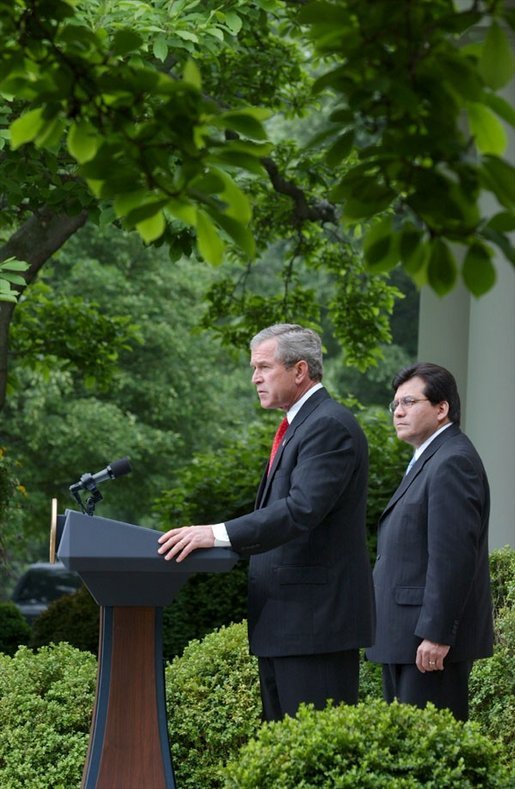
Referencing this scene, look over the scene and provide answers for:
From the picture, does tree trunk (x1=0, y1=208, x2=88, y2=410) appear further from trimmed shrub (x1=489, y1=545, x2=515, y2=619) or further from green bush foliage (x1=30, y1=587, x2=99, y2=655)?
trimmed shrub (x1=489, y1=545, x2=515, y2=619)

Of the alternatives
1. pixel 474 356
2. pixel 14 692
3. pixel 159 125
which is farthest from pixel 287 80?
pixel 159 125

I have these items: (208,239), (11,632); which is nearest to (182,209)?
(208,239)

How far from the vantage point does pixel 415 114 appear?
2.29 m

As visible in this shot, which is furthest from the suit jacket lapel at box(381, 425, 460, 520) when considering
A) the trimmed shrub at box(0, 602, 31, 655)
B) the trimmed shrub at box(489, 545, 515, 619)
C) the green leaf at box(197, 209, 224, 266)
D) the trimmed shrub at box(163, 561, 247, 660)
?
the trimmed shrub at box(0, 602, 31, 655)

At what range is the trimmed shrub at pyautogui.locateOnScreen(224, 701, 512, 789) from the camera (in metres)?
3.96

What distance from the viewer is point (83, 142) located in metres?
2.56

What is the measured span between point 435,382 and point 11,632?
7.05 metres

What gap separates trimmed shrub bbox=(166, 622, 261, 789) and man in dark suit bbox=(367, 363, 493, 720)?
1095 mm

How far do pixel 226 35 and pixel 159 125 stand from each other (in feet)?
19.0

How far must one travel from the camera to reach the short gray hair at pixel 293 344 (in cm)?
472

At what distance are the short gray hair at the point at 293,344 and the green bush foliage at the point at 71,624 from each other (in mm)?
5405

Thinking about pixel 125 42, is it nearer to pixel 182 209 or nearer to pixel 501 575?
pixel 182 209

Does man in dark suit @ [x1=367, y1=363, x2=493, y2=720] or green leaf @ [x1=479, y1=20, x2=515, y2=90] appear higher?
green leaf @ [x1=479, y1=20, x2=515, y2=90]

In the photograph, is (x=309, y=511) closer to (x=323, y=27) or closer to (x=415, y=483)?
(x=415, y=483)
